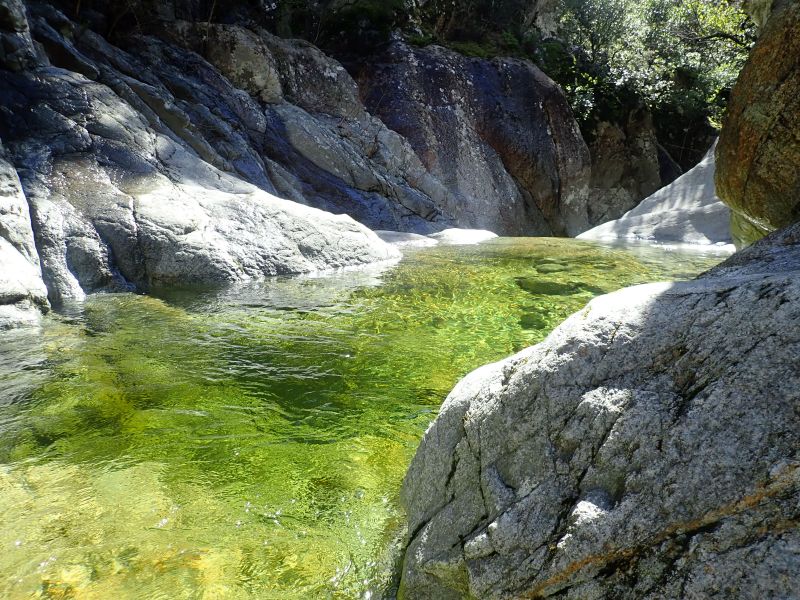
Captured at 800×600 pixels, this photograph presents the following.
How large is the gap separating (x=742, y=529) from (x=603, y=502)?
0.38 m

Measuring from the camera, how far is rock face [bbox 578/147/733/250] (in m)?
15.6

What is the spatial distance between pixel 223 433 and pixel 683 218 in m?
15.6

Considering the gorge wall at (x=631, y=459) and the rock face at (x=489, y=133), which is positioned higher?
the rock face at (x=489, y=133)

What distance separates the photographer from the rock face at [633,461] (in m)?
1.60

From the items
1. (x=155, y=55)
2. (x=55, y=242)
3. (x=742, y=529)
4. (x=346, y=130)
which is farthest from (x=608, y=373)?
(x=346, y=130)

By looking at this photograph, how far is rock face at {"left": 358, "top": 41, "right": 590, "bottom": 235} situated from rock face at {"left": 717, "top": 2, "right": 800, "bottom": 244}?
49.6 ft

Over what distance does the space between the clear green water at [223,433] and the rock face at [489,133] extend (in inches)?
541

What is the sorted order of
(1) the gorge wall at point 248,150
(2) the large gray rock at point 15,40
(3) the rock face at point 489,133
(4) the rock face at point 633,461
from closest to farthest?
(4) the rock face at point 633,461 → (1) the gorge wall at point 248,150 → (2) the large gray rock at point 15,40 → (3) the rock face at point 489,133

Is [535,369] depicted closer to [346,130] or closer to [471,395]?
[471,395]

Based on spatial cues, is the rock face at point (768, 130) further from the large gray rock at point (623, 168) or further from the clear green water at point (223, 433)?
the large gray rock at point (623, 168)

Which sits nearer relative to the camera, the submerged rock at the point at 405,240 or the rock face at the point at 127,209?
the rock face at the point at 127,209

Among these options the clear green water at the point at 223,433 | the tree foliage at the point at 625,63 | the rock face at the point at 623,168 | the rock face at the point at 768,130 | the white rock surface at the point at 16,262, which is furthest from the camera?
the rock face at the point at 623,168

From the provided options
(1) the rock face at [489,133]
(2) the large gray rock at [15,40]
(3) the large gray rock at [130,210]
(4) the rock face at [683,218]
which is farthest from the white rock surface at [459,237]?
(2) the large gray rock at [15,40]

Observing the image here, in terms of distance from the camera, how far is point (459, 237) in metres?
15.6
